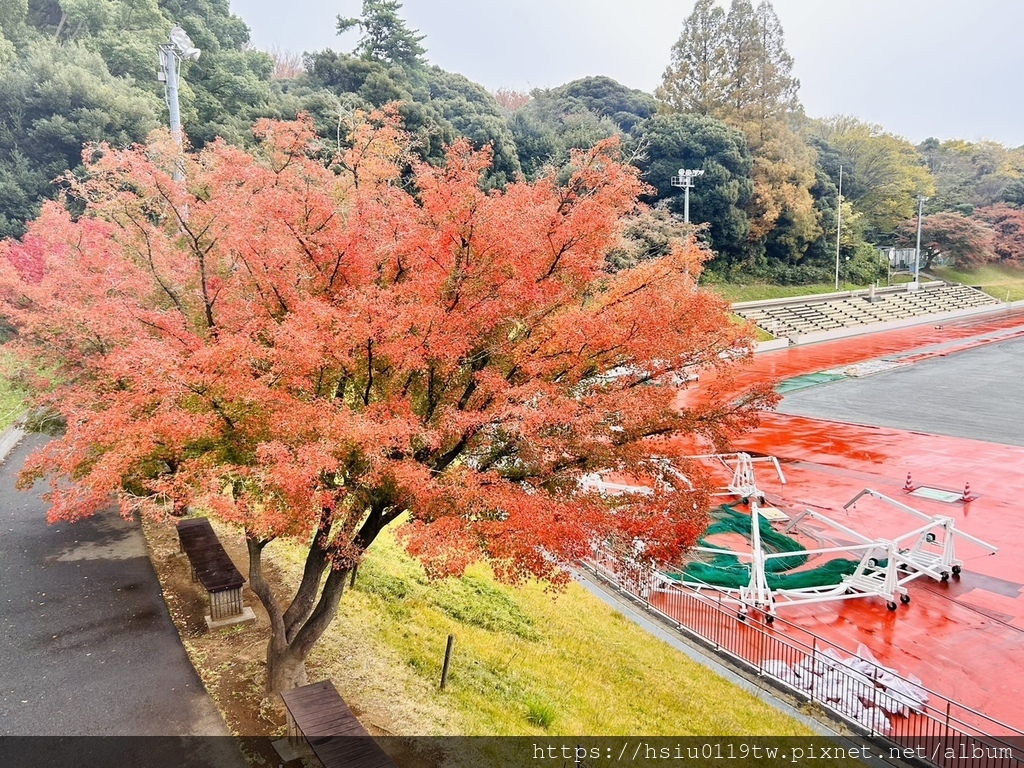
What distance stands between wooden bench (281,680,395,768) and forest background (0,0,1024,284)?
32.0 ft

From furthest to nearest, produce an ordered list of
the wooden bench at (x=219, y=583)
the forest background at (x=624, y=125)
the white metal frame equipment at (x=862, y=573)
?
the forest background at (x=624, y=125) → the white metal frame equipment at (x=862, y=573) → the wooden bench at (x=219, y=583)

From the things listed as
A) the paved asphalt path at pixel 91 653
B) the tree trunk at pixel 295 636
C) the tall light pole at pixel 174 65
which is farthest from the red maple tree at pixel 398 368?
the tall light pole at pixel 174 65

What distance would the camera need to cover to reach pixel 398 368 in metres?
7.25

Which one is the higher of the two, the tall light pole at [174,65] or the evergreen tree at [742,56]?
the evergreen tree at [742,56]

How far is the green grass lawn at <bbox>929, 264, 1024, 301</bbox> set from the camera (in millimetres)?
66750

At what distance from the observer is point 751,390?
26.7 ft

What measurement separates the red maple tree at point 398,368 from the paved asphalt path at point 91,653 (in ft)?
4.50

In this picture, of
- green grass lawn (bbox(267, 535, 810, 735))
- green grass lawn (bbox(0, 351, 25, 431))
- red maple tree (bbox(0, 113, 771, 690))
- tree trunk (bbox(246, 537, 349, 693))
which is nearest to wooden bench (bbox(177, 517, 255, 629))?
green grass lawn (bbox(267, 535, 810, 735))

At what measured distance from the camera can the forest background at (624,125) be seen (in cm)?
3034

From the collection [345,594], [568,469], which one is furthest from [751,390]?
[345,594]

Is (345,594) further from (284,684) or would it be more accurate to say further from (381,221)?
(381,221)

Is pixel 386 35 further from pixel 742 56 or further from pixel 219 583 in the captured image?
pixel 219 583

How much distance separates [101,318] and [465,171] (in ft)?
17.6

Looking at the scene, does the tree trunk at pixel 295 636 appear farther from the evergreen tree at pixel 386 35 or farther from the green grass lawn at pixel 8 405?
the evergreen tree at pixel 386 35
